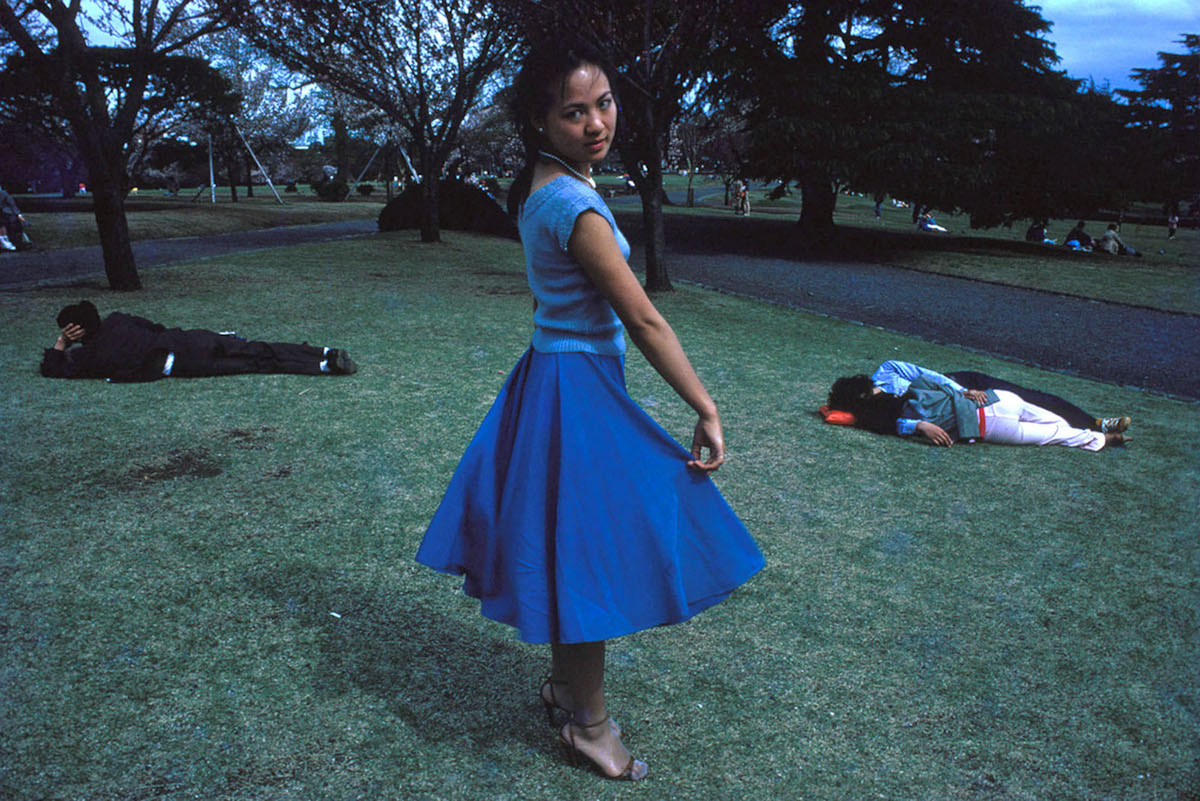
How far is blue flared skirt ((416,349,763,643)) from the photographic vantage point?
227 centimetres

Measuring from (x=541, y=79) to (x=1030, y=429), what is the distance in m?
5.21

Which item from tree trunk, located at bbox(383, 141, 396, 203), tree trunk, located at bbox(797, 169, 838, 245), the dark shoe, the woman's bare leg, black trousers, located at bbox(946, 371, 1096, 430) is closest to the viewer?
the woman's bare leg

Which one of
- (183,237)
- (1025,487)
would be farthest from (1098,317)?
(183,237)

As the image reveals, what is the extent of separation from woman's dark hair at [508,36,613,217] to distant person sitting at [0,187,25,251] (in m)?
18.7

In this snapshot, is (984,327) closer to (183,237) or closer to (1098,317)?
(1098,317)

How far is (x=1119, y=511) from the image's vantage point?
4.97m

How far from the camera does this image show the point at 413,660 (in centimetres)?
315

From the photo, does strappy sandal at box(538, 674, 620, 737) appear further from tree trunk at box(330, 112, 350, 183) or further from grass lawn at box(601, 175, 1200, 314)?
tree trunk at box(330, 112, 350, 183)

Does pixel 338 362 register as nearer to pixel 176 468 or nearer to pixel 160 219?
pixel 176 468

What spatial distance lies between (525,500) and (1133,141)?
27257 millimetres

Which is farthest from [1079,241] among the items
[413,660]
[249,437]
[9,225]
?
[413,660]

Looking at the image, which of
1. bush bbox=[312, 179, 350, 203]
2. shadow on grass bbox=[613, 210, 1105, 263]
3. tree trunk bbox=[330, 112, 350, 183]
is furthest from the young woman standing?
tree trunk bbox=[330, 112, 350, 183]

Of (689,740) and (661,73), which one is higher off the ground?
(661,73)

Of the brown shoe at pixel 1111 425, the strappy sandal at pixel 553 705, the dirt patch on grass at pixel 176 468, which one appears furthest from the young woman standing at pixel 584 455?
the brown shoe at pixel 1111 425
